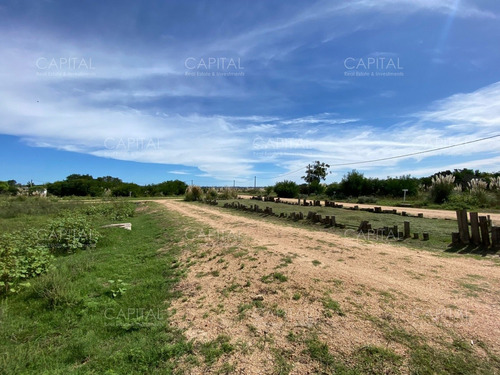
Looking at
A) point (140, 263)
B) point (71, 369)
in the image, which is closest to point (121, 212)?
point (140, 263)

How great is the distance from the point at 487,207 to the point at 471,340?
681 inches

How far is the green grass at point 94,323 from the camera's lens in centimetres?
316

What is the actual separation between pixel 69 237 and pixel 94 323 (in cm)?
589

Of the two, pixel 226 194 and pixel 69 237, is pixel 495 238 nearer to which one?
pixel 69 237

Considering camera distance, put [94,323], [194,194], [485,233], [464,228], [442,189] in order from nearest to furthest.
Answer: [94,323], [485,233], [464,228], [442,189], [194,194]

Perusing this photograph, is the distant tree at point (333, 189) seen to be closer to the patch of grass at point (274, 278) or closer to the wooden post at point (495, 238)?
the wooden post at point (495, 238)

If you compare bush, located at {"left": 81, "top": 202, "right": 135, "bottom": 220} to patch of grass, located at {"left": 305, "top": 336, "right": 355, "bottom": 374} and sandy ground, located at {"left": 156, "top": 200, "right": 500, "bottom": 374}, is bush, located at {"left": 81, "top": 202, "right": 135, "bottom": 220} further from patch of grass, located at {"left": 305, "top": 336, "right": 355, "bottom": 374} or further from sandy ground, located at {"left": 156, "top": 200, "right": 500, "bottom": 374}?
patch of grass, located at {"left": 305, "top": 336, "right": 355, "bottom": 374}

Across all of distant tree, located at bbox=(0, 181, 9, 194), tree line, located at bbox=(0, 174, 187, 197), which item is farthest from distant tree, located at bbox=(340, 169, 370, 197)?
distant tree, located at bbox=(0, 181, 9, 194)

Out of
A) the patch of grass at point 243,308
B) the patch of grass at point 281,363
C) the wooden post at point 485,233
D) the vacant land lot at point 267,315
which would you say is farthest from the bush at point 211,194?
the patch of grass at point 281,363

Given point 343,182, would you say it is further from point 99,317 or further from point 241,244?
point 99,317

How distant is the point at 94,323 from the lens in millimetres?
4066

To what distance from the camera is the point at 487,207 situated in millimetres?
15914

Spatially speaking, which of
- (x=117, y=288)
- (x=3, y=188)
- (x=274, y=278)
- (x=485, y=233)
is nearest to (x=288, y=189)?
(x=485, y=233)

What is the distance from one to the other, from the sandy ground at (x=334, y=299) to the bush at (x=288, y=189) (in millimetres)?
28669
